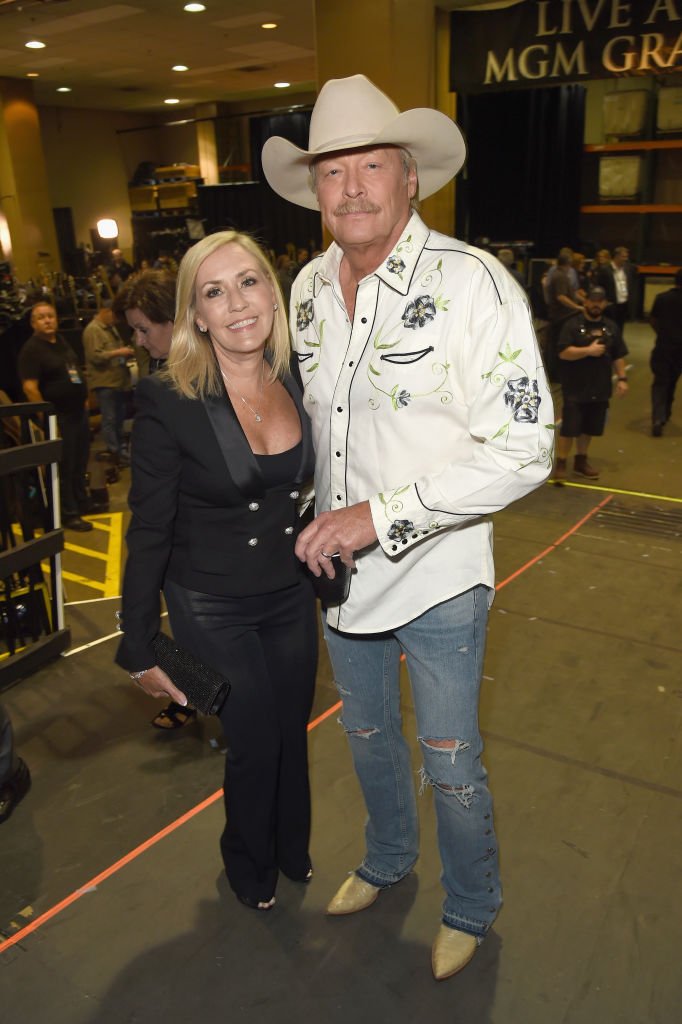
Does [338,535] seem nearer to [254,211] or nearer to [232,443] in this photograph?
[232,443]

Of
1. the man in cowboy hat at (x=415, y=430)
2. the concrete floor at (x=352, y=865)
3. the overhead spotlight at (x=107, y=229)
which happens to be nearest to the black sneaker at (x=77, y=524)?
the concrete floor at (x=352, y=865)

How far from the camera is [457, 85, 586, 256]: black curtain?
14422mm

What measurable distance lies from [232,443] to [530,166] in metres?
15.1

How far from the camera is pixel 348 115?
5.47ft

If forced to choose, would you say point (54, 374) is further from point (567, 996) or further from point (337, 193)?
point (567, 996)

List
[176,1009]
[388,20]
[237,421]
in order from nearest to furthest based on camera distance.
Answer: [237,421]
[176,1009]
[388,20]

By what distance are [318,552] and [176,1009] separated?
1155 millimetres

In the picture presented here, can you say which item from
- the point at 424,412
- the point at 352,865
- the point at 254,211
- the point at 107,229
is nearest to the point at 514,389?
the point at 424,412

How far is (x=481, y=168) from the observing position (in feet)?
48.5

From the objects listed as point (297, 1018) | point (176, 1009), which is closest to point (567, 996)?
point (297, 1018)

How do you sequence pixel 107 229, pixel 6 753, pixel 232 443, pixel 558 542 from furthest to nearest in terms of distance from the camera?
pixel 107 229 → pixel 558 542 → pixel 6 753 → pixel 232 443

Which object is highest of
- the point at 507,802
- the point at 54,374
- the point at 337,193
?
the point at 337,193

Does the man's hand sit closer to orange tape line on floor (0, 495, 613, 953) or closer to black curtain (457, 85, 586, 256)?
orange tape line on floor (0, 495, 613, 953)

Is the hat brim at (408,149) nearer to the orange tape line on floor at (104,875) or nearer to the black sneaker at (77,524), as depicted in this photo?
the orange tape line on floor at (104,875)
